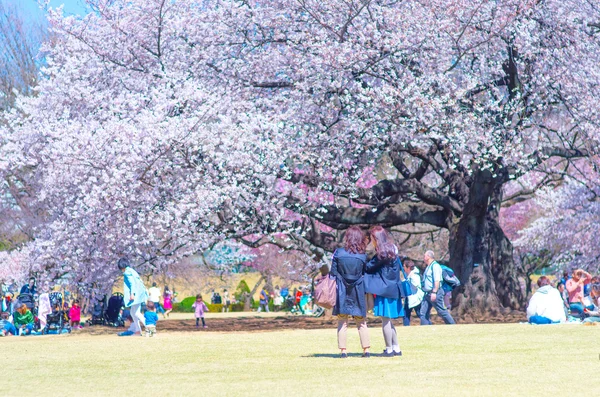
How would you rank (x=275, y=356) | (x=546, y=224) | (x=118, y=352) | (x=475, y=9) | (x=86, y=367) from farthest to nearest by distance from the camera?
(x=546, y=224)
(x=475, y=9)
(x=118, y=352)
(x=275, y=356)
(x=86, y=367)

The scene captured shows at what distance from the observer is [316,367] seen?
10.1 meters

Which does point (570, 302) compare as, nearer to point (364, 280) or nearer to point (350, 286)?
point (364, 280)

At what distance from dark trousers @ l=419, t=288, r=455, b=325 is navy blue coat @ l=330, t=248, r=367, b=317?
748cm

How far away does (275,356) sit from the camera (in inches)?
469

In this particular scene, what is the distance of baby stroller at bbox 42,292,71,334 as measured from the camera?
23.8 metres

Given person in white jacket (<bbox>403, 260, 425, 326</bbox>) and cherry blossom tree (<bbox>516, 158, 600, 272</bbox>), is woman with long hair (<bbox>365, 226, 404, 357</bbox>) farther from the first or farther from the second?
cherry blossom tree (<bbox>516, 158, 600, 272</bbox>)

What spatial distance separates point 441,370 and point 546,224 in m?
26.4

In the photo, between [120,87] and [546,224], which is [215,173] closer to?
[120,87]

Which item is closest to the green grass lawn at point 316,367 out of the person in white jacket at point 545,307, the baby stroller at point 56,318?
the person in white jacket at point 545,307

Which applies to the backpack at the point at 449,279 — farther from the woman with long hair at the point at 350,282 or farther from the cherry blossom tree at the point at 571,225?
the cherry blossom tree at the point at 571,225

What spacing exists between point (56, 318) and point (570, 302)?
515 inches

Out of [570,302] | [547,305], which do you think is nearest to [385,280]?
[547,305]

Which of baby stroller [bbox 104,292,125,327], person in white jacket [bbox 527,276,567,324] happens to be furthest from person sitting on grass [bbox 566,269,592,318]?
baby stroller [bbox 104,292,125,327]

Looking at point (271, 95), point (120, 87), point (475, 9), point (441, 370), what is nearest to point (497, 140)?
point (475, 9)
